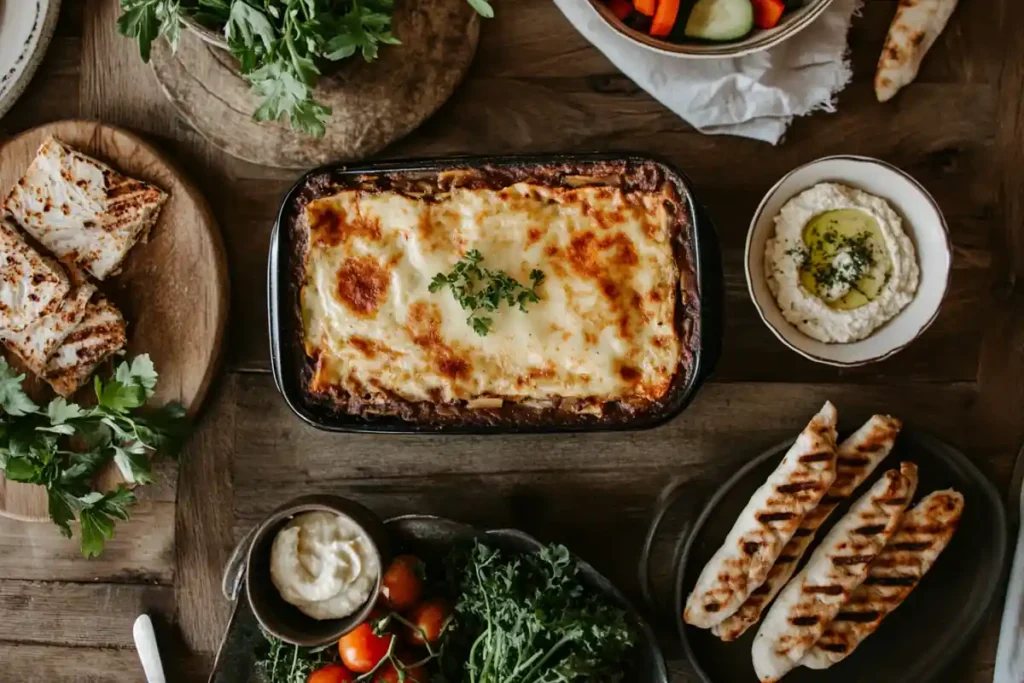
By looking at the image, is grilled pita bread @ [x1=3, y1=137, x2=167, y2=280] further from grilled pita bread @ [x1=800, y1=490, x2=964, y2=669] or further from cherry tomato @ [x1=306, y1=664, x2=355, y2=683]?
grilled pita bread @ [x1=800, y1=490, x2=964, y2=669]

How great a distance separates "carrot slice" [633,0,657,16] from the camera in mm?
2375

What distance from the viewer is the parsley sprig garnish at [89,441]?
2416 mm

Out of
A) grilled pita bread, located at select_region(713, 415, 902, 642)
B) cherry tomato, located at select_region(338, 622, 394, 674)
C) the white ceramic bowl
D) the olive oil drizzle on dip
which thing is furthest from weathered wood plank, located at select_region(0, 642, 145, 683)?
the olive oil drizzle on dip

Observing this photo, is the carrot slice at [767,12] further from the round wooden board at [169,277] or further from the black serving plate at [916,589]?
the round wooden board at [169,277]

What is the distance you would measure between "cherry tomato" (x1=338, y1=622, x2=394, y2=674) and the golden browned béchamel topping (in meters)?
0.61

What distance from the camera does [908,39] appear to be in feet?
8.20

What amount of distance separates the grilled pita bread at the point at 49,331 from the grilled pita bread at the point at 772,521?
181cm

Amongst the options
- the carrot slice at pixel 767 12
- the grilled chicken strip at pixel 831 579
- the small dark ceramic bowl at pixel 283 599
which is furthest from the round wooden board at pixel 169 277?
the grilled chicken strip at pixel 831 579

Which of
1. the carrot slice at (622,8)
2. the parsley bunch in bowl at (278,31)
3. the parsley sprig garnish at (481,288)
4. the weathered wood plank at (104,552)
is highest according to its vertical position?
the carrot slice at (622,8)

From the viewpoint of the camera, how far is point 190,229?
2.57 meters

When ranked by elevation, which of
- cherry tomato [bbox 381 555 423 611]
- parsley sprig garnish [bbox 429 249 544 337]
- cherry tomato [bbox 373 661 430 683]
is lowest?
cherry tomato [bbox 373 661 430 683]

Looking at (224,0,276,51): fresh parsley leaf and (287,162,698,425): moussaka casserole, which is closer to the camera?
(224,0,276,51): fresh parsley leaf

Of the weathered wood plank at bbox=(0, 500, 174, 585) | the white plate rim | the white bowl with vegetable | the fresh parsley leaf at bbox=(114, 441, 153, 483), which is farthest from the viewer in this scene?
the weathered wood plank at bbox=(0, 500, 174, 585)

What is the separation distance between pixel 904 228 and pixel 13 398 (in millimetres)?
2391
